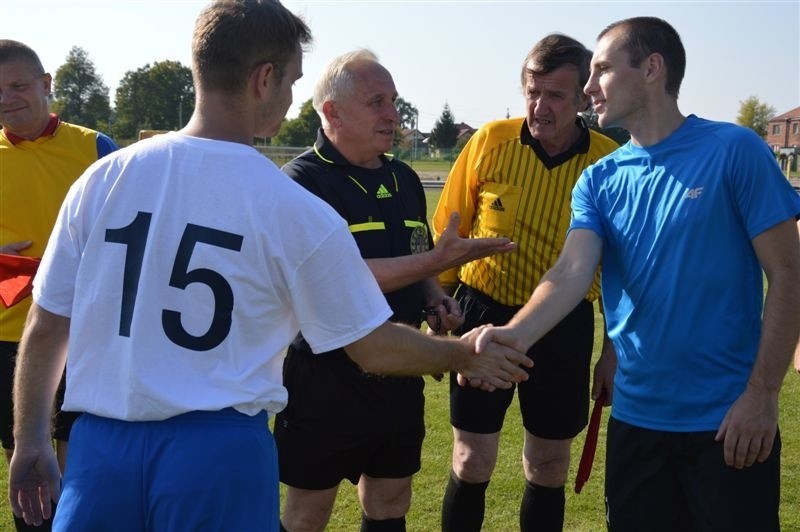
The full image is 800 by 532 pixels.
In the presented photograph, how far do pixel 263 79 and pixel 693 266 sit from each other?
155 cm

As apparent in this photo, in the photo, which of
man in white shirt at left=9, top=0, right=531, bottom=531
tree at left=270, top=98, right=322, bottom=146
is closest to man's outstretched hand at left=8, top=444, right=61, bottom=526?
man in white shirt at left=9, top=0, right=531, bottom=531

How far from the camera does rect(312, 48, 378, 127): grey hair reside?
11.7 feet

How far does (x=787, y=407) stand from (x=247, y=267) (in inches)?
236

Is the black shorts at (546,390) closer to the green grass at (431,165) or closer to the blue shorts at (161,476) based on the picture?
the blue shorts at (161,476)

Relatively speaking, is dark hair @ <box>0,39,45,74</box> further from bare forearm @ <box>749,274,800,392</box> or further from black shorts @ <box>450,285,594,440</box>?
bare forearm @ <box>749,274,800,392</box>

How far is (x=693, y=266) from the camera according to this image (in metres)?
2.93

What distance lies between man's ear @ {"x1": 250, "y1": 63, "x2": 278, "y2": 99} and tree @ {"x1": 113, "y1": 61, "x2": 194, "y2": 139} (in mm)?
78964

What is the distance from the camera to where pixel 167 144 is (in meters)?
2.31

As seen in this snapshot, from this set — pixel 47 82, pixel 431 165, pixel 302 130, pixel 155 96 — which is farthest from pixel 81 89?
pixel 47 82

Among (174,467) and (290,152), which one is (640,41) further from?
(290,152)

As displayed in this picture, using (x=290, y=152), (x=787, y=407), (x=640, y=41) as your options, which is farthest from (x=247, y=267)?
(x=290, y=152)

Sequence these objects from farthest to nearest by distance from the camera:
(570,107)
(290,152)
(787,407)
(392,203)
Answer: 1. (290,152)
2. (787,407)
3. (570,107)
4. (392,203)

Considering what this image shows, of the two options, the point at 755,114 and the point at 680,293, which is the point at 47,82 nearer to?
the point at 680,293

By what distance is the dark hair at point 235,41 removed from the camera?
7.69 ft
